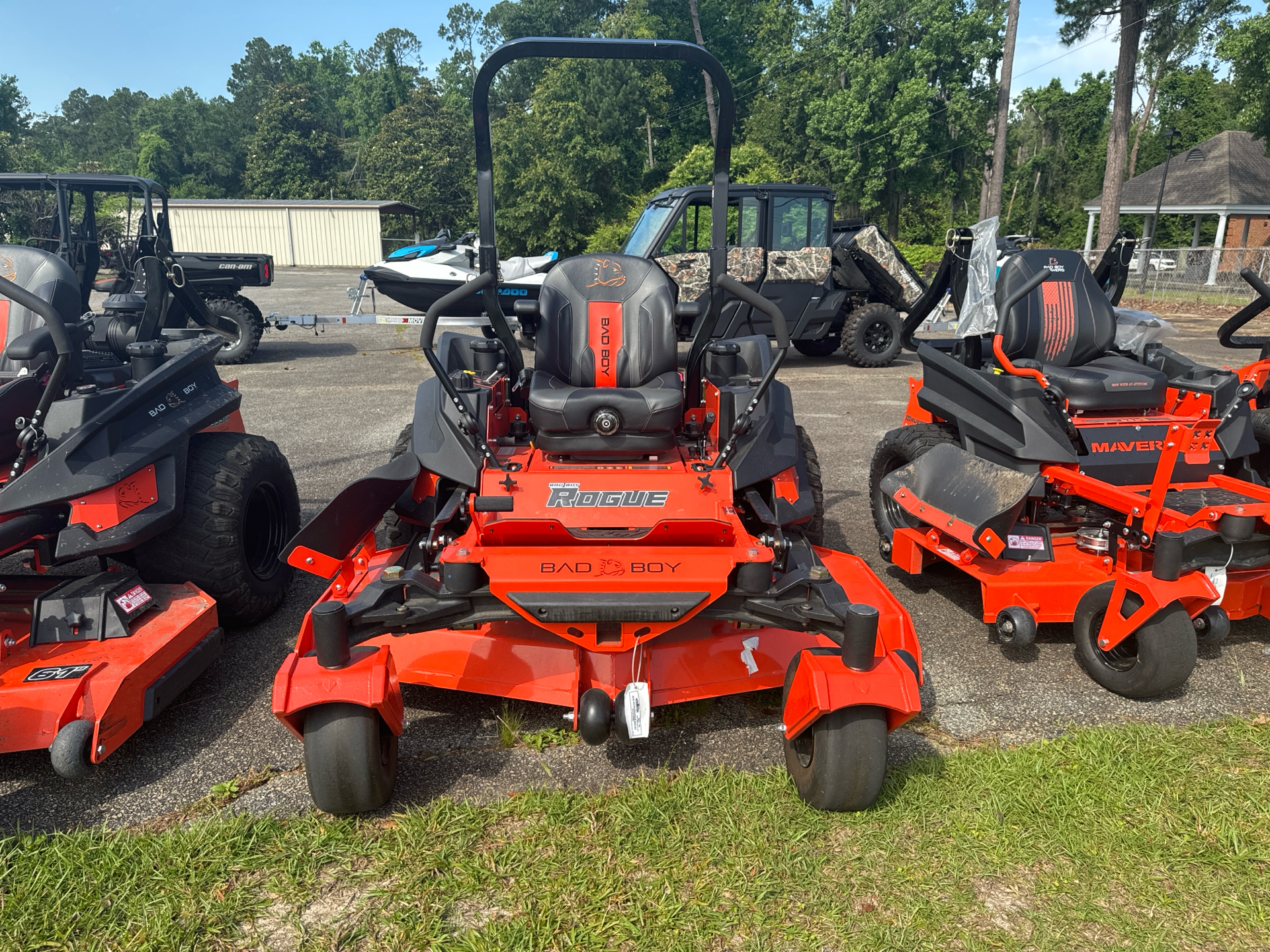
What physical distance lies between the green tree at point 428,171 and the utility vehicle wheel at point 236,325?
1157 inches

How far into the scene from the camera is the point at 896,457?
504 cm

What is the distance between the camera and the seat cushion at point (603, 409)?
347 centimetres

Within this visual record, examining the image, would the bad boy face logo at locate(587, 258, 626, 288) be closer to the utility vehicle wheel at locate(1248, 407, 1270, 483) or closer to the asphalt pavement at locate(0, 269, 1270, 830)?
the asphalt pavement at locate(0, 269, 1270, 830)

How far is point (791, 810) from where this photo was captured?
107 inches

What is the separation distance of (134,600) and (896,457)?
391 cm

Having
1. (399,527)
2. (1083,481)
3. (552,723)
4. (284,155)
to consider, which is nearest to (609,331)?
(399,527)

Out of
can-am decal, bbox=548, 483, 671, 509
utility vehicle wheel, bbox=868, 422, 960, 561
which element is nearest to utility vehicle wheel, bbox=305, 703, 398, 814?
can-am decal, bbox=548, 483, 671, 509

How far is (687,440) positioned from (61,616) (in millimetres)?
2585

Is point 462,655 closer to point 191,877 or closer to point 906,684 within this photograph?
point 191,877

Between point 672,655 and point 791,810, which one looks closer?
point 791,810

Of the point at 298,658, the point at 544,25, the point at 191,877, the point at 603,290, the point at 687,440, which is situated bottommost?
the point at 191,877

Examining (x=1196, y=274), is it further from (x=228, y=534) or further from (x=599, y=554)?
(x=228, y=534)

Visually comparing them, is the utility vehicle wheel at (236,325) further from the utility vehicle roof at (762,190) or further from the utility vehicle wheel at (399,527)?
the utility vehicle wheel at (399,527)

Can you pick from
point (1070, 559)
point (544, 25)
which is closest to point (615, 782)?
point (1070, 559)
